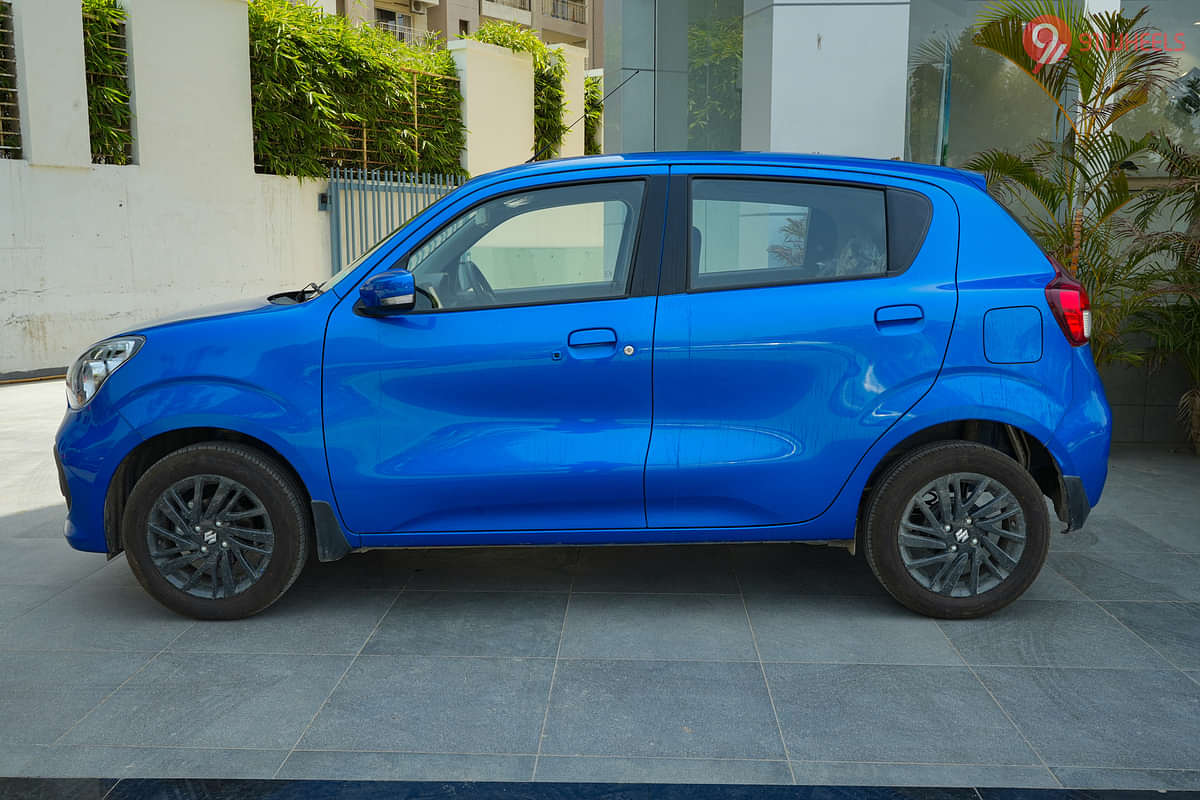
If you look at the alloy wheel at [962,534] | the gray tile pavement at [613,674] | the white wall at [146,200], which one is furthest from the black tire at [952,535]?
the white wall at [146,200]

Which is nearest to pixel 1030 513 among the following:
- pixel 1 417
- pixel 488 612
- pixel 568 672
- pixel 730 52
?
pixel 568 672

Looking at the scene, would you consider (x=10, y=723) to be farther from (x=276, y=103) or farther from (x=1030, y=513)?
(x=276, y=103)

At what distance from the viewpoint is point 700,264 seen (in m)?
4.27

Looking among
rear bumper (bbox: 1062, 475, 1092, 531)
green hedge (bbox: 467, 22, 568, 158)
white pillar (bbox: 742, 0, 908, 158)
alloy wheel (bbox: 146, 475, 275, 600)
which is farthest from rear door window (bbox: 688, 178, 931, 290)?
green hedge (bbox: 467, 22, 568, 158)

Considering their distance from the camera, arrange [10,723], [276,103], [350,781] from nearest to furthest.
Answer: [350,781]
[10,723]
[276,103]

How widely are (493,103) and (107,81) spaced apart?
665cm

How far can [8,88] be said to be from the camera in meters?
11.2

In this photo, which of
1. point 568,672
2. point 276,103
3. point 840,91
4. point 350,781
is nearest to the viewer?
point 350,781

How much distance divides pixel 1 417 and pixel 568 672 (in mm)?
7636

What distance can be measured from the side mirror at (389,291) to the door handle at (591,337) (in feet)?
2.08

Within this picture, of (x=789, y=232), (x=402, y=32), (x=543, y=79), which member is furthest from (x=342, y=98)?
(x=402, y=32)

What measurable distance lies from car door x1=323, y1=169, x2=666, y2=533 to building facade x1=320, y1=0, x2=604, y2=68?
26.2 metres

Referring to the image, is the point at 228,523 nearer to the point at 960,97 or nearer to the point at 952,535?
the point at 952,535

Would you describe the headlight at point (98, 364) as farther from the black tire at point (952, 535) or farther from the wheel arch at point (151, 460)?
the black tire at point (952, 535)
